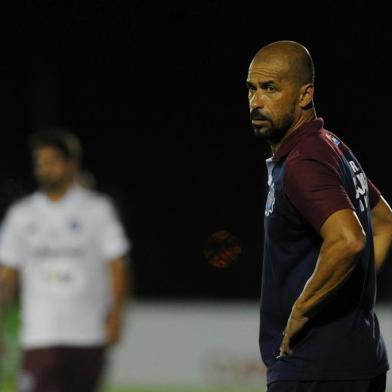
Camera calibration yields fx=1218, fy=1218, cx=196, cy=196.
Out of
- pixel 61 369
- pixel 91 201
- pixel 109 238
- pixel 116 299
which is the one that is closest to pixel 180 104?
pixel 91 201

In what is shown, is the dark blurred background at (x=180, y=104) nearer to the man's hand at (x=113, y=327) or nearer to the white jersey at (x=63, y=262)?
the white jersey at (x=63, y=262)

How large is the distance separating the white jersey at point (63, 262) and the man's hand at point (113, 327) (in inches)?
2.2

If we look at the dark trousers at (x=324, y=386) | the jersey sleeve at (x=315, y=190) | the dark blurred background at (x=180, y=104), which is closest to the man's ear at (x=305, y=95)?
the jersey sleeve at (x=315, y=190)

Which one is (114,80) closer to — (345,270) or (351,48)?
(351,48)

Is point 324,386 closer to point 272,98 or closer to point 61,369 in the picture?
point 272,98

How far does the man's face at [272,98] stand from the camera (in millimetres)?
3871

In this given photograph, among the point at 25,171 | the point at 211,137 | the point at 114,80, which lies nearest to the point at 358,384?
the point at 25,171

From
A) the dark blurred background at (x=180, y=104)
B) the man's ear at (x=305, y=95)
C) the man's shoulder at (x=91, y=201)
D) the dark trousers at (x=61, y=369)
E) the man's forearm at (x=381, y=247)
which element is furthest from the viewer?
the dark blurred background at (x=180, y=104)

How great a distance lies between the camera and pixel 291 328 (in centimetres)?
374

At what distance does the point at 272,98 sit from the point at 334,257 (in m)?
0.61

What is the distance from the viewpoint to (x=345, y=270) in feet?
11.7

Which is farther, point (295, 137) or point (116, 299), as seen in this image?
point (116, 299)

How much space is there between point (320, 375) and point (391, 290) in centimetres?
811

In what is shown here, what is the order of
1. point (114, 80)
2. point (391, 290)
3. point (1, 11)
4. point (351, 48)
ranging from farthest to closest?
point (114, 80)
point (1, 11)
point (351, 48)
point (391, 290)
